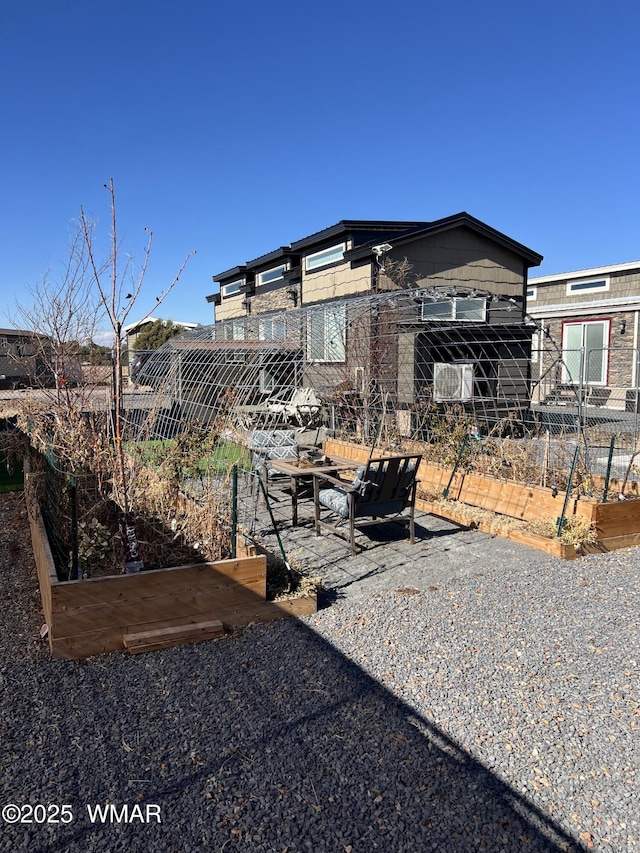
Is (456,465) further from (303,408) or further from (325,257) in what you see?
(325,257)

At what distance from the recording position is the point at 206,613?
4.14 metres

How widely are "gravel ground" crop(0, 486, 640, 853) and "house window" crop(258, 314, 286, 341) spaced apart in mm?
8663

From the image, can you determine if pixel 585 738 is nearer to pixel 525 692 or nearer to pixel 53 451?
pixel 525 692

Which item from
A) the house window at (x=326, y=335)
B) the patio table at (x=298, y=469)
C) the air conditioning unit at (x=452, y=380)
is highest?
the house window at (x=326, y=335)

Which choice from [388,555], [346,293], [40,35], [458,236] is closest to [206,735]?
[388,555]

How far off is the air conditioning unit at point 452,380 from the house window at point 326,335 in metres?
2.20

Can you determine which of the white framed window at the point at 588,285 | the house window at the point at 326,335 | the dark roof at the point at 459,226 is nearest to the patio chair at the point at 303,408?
the house window at the point at 326,335

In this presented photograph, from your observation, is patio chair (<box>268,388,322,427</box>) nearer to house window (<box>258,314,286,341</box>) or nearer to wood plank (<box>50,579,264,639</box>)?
house window (<box>258,314,286,341</box>)

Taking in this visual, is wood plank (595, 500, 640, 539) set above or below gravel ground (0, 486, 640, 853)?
above

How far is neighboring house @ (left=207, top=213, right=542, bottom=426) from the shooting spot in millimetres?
12398

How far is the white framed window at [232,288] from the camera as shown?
65.8 feet

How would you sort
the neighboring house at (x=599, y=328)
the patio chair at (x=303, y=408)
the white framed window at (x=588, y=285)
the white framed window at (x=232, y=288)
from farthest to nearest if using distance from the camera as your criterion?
the white framed window at (x=232, y=288) < the white framed window at (x=588, y=285) < the neighboring house at (x=599, y=328) < the patio chair at (x=303, y=408)

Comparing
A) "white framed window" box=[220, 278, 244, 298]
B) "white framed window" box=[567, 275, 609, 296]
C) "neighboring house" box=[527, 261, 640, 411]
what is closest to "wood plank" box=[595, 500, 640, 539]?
"neighboring house" box=[527, 261, 640, 411]

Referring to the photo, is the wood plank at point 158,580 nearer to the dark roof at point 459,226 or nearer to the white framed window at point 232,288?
the dark roof at point 459,226
